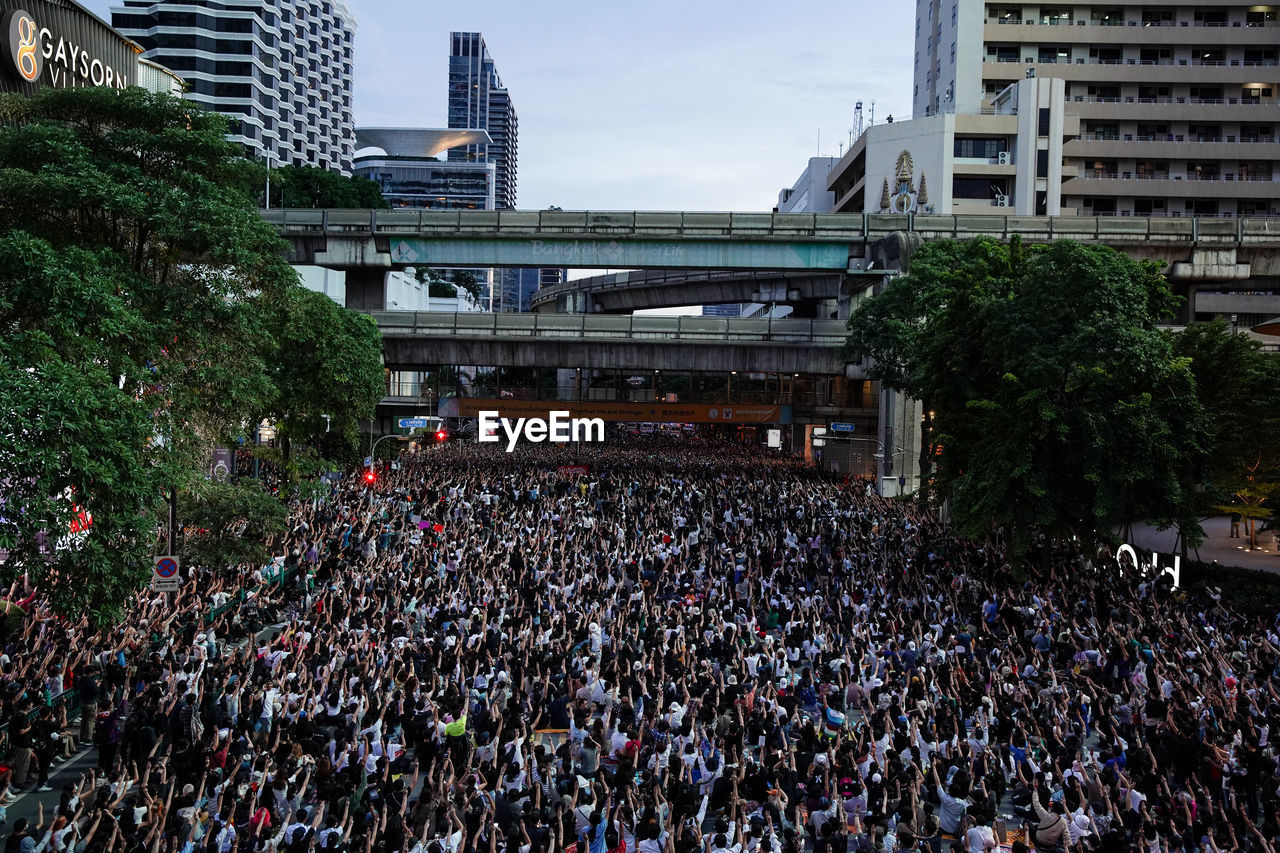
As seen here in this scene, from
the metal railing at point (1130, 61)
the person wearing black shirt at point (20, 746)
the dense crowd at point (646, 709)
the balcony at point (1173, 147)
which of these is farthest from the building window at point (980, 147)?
the person wearing black shirt at point (20, 746)

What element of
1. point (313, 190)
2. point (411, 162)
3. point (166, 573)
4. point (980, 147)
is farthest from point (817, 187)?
point (411, 162)

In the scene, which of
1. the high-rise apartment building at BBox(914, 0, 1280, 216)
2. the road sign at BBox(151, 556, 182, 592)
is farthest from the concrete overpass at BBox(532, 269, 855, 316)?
the road sign at BBox(151, 556, 182, 592)

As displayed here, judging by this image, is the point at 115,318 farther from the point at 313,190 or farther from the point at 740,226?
the point at 313,190

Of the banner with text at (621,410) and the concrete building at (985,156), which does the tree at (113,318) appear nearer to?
the banner with text at (621,410)

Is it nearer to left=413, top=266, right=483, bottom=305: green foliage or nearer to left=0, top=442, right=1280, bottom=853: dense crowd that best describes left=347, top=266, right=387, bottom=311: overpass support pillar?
left=0, top=442, right=1280, bottom=853: dense crowd

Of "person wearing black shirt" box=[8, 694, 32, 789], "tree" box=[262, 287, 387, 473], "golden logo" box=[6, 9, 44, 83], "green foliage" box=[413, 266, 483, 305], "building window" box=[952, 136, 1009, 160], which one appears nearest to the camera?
"person wearing black shirt" box=[8, 694, 32, 789]

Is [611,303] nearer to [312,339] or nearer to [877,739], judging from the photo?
[312,339]

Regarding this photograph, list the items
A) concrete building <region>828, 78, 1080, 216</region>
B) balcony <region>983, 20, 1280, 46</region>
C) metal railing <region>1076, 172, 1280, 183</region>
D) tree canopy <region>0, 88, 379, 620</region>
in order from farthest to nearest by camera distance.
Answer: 1. metal railing <region>1076, 172, 1280, 183</region>
2. balcony <region>983, 20, 1280, 46</region>
3. concrete building <region>828, 78, 1080, 216</region>
4. tree canopy <region>0, 88, 379, 620</region>
